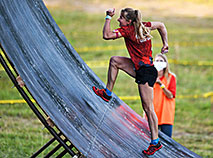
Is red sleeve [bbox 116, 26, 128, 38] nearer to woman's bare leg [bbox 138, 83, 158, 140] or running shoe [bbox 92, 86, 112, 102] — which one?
woman's bare leg [bbox 138, 83, 158, 140]

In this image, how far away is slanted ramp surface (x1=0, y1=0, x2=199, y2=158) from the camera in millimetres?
3407

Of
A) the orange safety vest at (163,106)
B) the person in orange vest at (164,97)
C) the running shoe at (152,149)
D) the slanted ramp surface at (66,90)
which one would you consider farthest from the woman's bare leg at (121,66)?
the orange safety vest at (163,106)

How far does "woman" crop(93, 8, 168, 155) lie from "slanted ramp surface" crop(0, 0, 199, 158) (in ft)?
0.99

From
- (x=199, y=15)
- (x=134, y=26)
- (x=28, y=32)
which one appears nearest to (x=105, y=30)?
(x=134, y=26)

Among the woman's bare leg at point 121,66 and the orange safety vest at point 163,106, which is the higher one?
the woman's bare leg at point 121,66

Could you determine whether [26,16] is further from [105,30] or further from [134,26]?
[134,26]

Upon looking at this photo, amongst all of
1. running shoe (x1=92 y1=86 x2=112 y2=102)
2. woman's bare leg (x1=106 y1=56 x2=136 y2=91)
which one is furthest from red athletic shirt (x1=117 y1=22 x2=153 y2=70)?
running shoe (x1=92 y1=86 x2=112 y2=102)

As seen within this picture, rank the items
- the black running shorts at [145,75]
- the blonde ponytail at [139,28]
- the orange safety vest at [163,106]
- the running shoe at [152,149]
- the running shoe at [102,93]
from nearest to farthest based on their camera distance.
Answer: the blonde ponytail at [139,28], the black running shorts at [145,75], the running shoe at [152,149], the running shoe at [102,93], the orange safety vest at [163,106]

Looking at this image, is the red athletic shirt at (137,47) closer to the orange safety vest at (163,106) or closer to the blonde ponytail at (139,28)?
the blonde ponytail at (139,28)

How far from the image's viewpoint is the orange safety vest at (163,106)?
5820 mm

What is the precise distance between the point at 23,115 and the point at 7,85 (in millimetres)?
2530

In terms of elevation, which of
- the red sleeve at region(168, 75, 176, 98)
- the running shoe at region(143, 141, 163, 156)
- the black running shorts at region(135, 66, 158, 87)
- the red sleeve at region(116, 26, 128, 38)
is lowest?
the running shoe at region(143, 141, 163, 156)

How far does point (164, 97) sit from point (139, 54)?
216cm

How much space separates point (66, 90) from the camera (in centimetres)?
394
